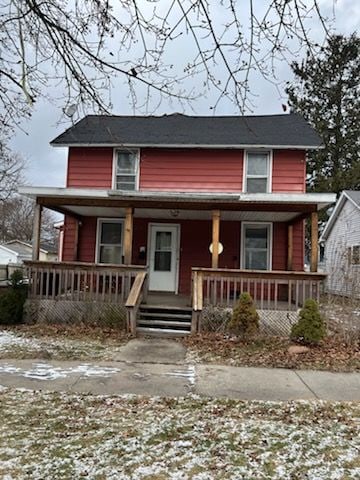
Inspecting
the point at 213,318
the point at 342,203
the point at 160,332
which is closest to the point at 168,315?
the point at 160,332

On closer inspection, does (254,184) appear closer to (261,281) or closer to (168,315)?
(261,281)

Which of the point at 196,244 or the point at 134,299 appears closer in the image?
the point at 134,299

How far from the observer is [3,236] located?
4531cm

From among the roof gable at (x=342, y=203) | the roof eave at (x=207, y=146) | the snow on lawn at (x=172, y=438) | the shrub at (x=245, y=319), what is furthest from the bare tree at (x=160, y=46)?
the roof gable at (x=342, y=203)

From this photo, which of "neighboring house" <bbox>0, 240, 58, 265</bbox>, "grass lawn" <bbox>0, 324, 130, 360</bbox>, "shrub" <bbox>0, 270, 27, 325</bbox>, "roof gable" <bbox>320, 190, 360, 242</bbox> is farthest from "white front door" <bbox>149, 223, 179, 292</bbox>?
"neighboring house" <bbox>0, 240, 58, 265</bbox>

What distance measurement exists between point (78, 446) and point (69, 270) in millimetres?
6512

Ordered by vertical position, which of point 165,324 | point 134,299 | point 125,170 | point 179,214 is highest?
point 125,170

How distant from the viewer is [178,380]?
539 centimetres

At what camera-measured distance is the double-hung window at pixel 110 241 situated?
12078mm

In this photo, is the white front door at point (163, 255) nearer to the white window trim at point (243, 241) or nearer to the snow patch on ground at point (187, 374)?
the white window trim at point (243, 241)

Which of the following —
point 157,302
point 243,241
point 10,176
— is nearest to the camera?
point 157,302

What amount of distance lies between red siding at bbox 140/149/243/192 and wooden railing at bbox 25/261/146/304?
3.48m

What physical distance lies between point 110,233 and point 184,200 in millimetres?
3594

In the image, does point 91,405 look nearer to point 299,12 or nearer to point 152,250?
point 299,12
